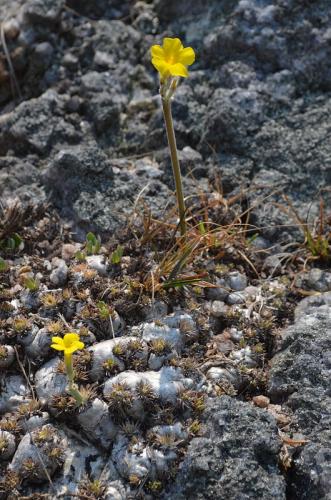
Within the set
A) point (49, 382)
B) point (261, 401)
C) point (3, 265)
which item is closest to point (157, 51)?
point (3, 265)

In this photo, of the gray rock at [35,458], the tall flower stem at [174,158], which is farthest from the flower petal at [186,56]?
the gray rock at [35,458]

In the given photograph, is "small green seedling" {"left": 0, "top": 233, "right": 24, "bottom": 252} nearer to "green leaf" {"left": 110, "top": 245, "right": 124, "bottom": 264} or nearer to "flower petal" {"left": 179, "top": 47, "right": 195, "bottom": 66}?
"green leaf" {"left": 110, "top": 245, "right": 124, "bottom": 264}

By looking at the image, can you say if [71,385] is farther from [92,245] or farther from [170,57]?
[170,57]

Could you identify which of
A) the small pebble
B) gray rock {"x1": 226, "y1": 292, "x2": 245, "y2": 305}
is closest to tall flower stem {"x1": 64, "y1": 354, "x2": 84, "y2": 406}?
the small pebble

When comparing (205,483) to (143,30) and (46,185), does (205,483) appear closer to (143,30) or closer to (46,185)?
(46,185)

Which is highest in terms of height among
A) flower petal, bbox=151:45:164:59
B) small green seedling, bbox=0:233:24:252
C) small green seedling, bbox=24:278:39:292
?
flower petal, bbox=151:45:164:59

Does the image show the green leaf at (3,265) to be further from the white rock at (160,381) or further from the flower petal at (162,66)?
the flower petal at (162,66)
